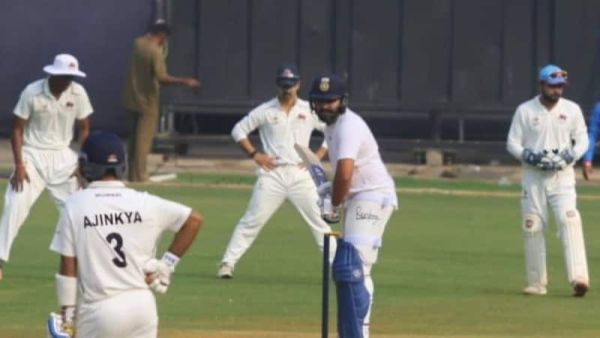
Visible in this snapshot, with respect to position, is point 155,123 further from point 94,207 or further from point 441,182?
point 94,207

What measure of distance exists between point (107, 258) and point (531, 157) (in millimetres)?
7711

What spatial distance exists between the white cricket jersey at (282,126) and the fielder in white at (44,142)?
1.62 m

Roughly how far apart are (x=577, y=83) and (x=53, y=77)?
46.9ft

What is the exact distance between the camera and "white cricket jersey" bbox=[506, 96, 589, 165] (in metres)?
16.9

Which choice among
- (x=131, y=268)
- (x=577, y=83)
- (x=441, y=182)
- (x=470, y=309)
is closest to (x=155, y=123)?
(x=441, y=182)

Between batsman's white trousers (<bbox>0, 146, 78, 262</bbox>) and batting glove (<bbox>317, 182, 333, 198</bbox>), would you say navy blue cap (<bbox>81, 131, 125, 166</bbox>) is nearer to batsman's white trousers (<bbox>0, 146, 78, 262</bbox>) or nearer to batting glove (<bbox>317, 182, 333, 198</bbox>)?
batting glove (<bbox>317, 182, 333, 198</bbox>)

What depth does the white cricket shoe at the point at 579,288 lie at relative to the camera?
16.7 m

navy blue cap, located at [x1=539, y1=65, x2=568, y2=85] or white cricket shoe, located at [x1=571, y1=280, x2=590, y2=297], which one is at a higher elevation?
navy blue cap, located at [x1=539, y1=65, x2=568, y2=85]

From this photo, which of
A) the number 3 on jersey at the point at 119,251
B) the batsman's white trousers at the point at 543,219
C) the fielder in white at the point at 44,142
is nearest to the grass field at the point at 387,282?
the batsman's white trousers at the point at 543,219

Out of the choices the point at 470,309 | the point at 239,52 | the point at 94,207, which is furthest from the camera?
the point at 239,52

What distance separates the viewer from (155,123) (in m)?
29.0

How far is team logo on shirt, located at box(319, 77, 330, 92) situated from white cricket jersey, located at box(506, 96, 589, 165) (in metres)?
3.93

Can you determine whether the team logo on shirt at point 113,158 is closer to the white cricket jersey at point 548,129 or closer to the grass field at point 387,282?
the grass field at point 387,282

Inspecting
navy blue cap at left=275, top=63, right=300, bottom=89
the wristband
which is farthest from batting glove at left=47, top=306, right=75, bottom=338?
navy blue cap at left=275, top=63, right=300, bottom=89
